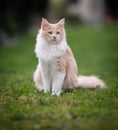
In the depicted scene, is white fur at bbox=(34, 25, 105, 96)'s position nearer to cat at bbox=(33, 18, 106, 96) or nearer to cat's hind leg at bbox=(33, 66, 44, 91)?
cat at bbox=(33, 18, 106, 96)

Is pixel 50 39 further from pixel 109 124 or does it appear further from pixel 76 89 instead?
pixel 109 124

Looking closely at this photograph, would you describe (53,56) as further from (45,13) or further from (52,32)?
(45,13)

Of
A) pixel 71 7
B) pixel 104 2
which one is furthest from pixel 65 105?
pixel 71 7

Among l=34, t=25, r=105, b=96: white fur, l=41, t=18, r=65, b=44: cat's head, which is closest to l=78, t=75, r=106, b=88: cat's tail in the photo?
l=34, t=25, r=105, b=96: white fur

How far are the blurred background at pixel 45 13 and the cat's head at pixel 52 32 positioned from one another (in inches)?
654

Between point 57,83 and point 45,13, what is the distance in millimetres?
25924

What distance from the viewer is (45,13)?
3444 cm

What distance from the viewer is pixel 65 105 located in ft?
25.8

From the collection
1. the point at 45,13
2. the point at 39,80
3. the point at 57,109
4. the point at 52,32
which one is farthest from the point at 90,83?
the point at 45,13

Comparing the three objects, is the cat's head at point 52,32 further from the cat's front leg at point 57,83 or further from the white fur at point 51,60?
the cat's front leg at point 57,83

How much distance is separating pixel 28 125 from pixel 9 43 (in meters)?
19.7

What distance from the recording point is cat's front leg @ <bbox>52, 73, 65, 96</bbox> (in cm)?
885

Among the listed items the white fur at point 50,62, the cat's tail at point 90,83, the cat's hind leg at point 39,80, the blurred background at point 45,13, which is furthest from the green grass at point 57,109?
the blurred background at point 45,13

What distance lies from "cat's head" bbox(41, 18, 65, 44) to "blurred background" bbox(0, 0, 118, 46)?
16.6 m
